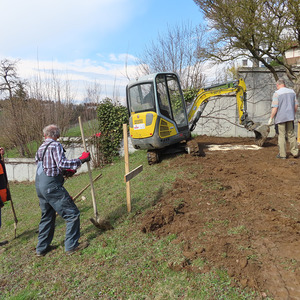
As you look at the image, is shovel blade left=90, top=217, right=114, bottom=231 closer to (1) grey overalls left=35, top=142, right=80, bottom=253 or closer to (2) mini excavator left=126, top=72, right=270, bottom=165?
(1) grey overalls left=35, top=142, right=80, bottom=253

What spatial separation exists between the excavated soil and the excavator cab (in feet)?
4.00

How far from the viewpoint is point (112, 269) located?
11.7 ft

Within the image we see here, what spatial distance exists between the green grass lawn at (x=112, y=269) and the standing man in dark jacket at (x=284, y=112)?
3787mm

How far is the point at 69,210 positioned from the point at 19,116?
12.4m

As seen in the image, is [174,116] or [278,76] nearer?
[174,116]

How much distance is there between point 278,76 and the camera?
472 inches

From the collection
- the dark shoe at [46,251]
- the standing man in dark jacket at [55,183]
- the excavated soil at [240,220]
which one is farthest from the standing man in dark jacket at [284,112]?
the dark shoe at [46,251]

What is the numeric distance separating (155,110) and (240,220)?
435cm

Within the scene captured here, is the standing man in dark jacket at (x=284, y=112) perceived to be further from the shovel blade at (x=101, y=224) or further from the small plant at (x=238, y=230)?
the shovel blade at (x=101, y=224)

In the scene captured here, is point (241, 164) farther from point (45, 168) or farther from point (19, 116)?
point (19, 116)

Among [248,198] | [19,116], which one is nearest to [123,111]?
[19,116]

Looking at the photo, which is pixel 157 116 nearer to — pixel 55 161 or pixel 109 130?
pixel 55 161

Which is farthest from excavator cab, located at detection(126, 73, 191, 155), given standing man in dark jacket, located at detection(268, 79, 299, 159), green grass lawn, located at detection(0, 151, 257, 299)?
standing man in dark jacket, located at detection(268, 79, 299, 159)

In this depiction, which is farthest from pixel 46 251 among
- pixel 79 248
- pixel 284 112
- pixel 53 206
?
pixel 284 112
